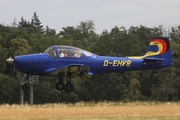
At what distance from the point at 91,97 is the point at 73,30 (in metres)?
69.8

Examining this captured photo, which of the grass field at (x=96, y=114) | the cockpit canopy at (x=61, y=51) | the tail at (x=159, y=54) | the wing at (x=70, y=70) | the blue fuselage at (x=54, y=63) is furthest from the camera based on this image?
the tail at (x=159, y=54)

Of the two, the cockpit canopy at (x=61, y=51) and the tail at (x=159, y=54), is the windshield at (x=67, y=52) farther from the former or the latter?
the tail at (x=159, y=54)

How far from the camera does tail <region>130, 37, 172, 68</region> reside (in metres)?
30.3

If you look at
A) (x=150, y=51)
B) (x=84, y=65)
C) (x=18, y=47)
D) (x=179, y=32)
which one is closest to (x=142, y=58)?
(x=150, y=51)

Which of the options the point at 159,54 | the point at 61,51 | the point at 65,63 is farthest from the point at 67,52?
the point at 159,54

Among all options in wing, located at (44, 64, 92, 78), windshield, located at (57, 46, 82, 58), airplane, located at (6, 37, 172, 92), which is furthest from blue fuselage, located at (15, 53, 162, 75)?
→ windshield, located at (57, 46, 82, 58)

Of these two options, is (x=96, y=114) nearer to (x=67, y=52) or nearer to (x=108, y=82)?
(x=67, y=52)

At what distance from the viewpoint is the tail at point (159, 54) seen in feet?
99.3

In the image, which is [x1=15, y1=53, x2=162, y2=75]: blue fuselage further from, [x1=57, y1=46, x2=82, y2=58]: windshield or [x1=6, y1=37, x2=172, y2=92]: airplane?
[x1=57, y1=46, x2=82, y2=58]: windshield

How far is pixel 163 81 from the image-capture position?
2763 inches

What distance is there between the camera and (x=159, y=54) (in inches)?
1216

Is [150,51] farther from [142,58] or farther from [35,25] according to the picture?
[35,25]

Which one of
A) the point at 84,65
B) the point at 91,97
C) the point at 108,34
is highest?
the point at 108,34

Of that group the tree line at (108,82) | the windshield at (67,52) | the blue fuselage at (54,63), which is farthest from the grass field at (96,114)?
the tree line at (108,82)
